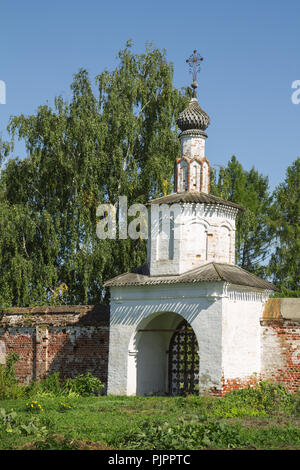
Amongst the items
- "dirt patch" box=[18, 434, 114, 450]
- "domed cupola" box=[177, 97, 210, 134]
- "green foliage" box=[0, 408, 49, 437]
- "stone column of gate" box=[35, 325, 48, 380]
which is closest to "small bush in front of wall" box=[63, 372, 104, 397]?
"stone column of gate" box=[35, 325, 48, 380]

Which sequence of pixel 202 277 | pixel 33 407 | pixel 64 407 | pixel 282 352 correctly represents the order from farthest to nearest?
pixel 282 352 → pixel 202 277 → pixel 64 407 → pixel 33 407

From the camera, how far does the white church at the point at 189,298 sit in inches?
575

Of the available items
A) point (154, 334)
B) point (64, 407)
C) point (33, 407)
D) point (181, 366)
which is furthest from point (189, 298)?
point (33, 407)

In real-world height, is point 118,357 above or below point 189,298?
below

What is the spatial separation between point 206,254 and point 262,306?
78.4 inches

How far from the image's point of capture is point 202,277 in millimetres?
14672

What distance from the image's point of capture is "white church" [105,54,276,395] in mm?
14617

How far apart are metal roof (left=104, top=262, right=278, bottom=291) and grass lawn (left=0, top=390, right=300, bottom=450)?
8.74 ft

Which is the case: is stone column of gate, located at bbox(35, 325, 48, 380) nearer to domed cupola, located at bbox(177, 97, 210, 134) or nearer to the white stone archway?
the white stone archway

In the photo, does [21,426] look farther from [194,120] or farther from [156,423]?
[194,120]

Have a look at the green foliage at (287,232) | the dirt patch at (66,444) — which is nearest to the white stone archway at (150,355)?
the dirt patch at (66,444)

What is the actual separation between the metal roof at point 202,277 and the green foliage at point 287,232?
1349 cm

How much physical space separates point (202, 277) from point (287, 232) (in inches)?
660

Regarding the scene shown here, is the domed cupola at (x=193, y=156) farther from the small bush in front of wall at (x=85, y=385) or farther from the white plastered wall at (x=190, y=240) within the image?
the small bush in front of wall at (x=85, y=385)
